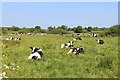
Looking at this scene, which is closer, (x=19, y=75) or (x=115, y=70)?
(x=19, y=75)

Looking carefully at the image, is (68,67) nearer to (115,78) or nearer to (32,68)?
(32,68)

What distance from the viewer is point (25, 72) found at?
36.5ft

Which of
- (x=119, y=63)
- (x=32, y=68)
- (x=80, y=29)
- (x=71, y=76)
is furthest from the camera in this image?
(x=80, y=29)

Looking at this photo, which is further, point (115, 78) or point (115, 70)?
point (115, 70)

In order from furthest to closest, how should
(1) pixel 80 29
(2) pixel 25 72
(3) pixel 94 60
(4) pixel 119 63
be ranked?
(1) pixel 80 29
(3) pixel 94 60
(4) pixel 119 63
(2) pixel 25 72

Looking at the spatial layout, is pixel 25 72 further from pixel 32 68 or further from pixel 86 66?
pixel 86 66

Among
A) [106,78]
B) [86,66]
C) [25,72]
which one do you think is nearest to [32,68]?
[25,72]

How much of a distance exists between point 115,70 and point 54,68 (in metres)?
2.53

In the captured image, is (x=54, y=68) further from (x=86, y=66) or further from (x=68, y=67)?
(x=86, y=66)

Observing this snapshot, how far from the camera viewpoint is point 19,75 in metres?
10.6

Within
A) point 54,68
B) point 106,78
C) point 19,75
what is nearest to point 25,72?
point 19,75

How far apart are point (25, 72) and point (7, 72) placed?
69cm

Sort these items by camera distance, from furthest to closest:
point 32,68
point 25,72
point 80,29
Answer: point 80,29 → point 32,68 → point 25,72

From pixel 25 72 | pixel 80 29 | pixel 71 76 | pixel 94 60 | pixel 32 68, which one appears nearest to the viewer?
pixel 71 76
